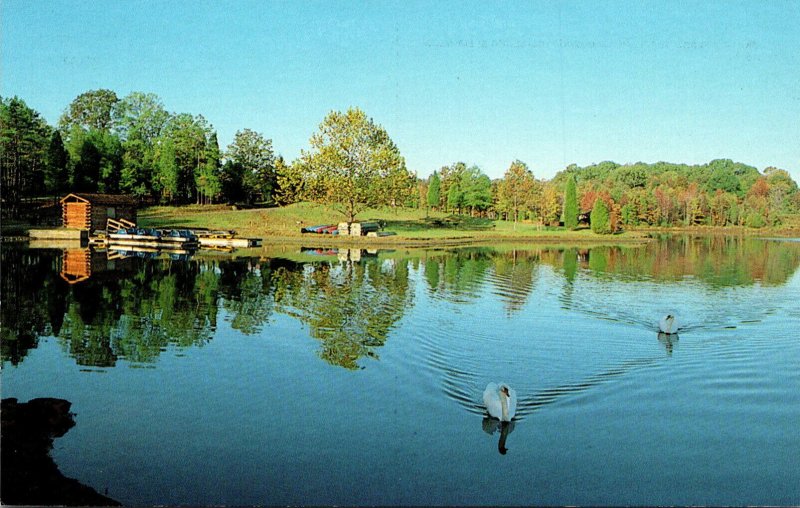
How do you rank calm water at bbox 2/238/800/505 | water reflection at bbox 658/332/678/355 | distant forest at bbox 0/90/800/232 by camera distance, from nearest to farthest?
calm water at bbox 2/238/800/505
water reflection at bbox 658/332/678/355
distant forest at bbox 0/90/800/232

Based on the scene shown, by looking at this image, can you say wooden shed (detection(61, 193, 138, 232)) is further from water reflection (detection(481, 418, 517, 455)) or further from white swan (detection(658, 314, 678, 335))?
water reflection (detection(481, 418, 517, 455))

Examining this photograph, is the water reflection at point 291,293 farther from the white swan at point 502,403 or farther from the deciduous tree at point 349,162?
the deciduous tree at point 349,162

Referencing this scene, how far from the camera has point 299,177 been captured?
61.7 metres

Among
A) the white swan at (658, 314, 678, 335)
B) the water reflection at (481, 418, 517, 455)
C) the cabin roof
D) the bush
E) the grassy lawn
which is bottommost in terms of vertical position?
the water reflection at (481, 418, 517, 455)

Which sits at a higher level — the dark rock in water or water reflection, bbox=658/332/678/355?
water reflection, bbox=658/332/678/355

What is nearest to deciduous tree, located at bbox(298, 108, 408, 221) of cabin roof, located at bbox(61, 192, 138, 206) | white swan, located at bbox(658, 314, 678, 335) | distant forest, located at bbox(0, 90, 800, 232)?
distant forest, located at bbox(0, 90, 800, 232)

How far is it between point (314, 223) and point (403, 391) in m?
59.5

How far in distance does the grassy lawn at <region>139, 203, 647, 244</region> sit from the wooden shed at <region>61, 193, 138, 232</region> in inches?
378

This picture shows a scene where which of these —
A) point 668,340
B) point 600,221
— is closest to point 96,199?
point 668,340

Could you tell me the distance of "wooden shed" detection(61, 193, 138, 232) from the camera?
5378 cm

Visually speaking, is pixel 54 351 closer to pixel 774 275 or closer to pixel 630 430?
pixel 630 430

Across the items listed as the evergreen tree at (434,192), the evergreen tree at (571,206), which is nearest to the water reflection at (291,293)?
the evergreen tree at (571,206)

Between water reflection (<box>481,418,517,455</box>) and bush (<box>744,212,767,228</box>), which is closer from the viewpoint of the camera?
water reflection (<box>481,418,517,455</box>)

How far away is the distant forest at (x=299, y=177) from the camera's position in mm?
60625
